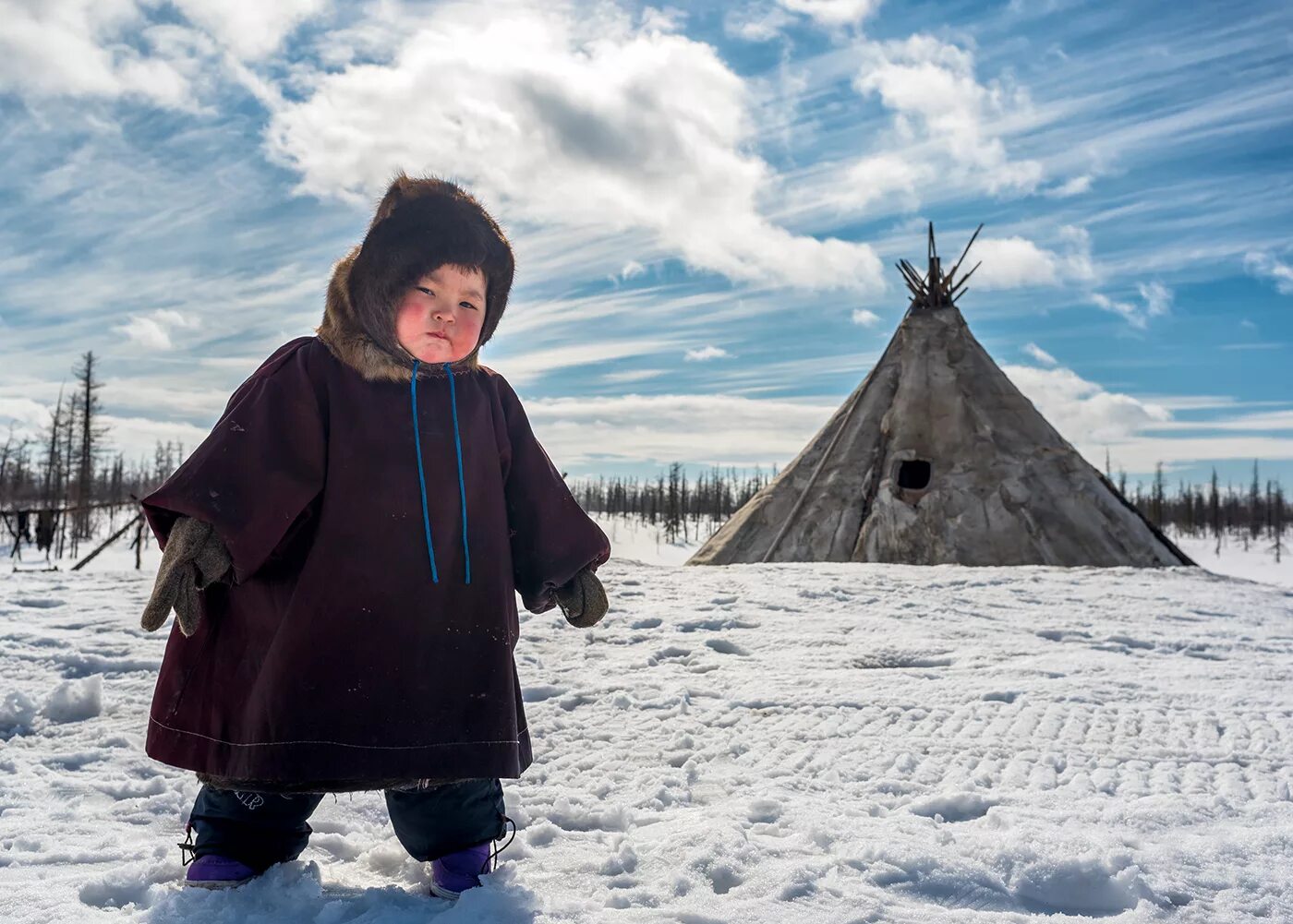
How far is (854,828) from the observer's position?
2.07 m

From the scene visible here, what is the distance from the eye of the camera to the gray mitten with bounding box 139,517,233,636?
1.67 m

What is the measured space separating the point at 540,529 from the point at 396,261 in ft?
2.32

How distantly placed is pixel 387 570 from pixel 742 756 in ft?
4.71

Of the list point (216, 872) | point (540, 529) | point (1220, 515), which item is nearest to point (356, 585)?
point (540, 529)

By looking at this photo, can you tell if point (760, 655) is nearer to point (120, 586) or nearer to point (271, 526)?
point (271, 526)

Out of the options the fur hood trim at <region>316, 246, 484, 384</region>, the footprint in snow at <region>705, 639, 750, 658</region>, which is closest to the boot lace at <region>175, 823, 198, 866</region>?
the fur hood trim at <region>316, 246, 484, 384</region>

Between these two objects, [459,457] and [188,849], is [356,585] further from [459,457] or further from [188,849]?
[188,849]

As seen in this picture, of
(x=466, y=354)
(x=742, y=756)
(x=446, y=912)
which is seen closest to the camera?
→ (x=446, y=912)

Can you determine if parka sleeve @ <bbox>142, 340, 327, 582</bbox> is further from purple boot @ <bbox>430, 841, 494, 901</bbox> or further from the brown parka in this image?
purple boot @ <bbox>430, 841, 494, 901</bbox>

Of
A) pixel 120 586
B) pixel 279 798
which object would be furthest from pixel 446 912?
pixel 120 586

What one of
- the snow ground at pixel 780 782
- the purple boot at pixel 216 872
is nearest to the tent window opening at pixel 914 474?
the snow ground at pixel 780 782

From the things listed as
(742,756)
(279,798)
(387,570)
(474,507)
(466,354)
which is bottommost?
(742,756)

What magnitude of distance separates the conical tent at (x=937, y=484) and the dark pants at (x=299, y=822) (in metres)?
7.73

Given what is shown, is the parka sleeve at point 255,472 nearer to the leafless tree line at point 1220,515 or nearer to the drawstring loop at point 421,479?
the drawstring loop at point 421,479
